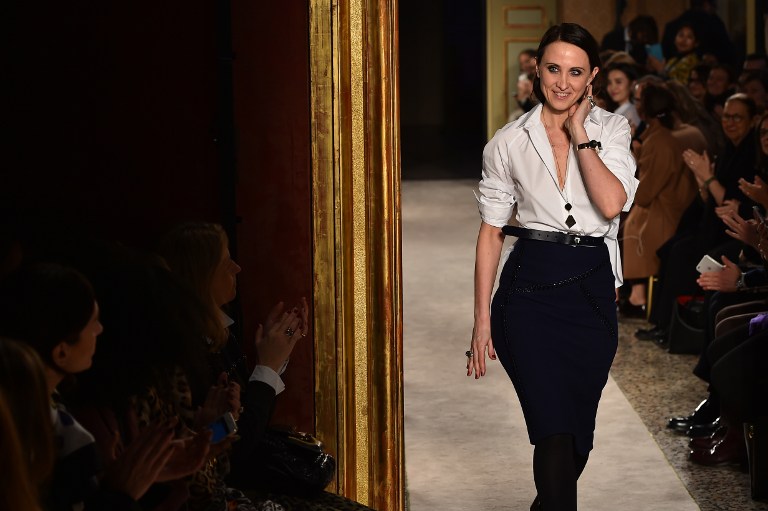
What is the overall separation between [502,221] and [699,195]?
11.3 feet

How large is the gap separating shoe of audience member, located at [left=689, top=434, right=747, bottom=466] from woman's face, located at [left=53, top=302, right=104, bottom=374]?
298 cm

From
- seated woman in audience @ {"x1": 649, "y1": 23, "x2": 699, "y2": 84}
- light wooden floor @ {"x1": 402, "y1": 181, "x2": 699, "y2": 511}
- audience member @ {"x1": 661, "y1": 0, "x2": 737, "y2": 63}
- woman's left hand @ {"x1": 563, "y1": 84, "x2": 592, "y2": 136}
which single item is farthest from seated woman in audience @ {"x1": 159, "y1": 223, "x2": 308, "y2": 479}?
audience member @ {"x1": 661, "y1": 0, "x2": 737, "y2": 63}

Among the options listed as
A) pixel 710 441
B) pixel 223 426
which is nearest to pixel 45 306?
pixel 223 426

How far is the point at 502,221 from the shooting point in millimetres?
3695

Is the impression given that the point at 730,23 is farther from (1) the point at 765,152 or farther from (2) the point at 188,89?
(2) the point at 188,89

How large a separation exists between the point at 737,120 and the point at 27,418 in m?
4.78

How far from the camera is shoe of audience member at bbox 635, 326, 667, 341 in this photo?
6938 millimetres

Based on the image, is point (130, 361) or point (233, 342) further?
point (233, 342)

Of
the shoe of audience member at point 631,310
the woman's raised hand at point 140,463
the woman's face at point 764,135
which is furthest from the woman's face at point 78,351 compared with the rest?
the shoe of audience member at point 631,310

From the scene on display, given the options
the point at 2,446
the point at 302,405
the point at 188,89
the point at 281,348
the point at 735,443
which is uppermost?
the point at 188,89

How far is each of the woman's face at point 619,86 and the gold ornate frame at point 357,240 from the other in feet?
Answer: 17.2

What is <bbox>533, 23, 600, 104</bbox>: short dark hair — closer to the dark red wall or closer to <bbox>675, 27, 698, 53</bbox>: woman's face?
the dark red wall

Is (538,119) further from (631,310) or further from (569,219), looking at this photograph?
(631,310)

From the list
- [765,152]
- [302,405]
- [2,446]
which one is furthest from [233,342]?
[765,152]
